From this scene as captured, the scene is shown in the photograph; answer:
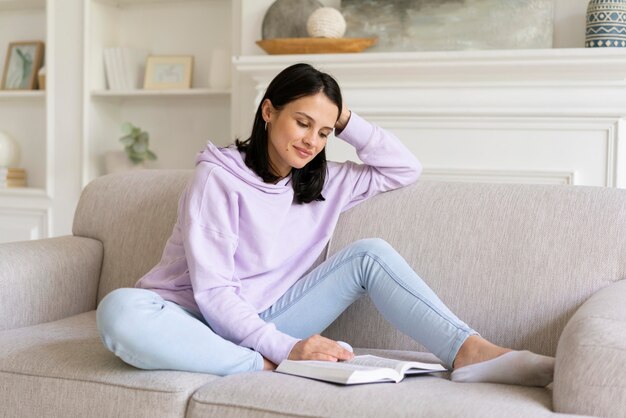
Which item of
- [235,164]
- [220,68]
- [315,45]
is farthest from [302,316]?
[220,68]

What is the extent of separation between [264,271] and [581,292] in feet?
2.34

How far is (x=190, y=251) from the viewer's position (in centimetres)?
189

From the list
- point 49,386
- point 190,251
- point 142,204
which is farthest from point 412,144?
point 49,386

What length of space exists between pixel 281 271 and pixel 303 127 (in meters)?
0.34

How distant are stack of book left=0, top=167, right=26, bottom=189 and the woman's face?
2.58 meters

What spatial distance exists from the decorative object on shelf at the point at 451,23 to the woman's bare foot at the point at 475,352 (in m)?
1.81

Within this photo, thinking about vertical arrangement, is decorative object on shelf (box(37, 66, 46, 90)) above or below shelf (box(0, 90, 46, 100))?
above

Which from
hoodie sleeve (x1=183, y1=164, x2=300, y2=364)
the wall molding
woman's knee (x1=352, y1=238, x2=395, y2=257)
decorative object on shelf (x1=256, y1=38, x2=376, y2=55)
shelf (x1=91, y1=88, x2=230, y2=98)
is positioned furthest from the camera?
shelf (x1=91, y1=88, x2=230, y2=98)

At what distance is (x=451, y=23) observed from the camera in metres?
3.40

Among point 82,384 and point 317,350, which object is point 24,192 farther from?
point 317,350

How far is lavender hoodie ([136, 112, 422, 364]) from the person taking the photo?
187cm

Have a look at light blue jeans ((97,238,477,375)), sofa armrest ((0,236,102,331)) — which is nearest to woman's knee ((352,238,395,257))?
light blue jeans ((97,238,477,375))

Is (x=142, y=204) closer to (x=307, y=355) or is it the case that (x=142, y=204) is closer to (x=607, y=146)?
(x=307, y=355)

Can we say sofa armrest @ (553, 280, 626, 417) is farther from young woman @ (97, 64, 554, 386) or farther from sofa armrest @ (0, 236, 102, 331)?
sofa armrest @ (0, 236, 102, 331)
